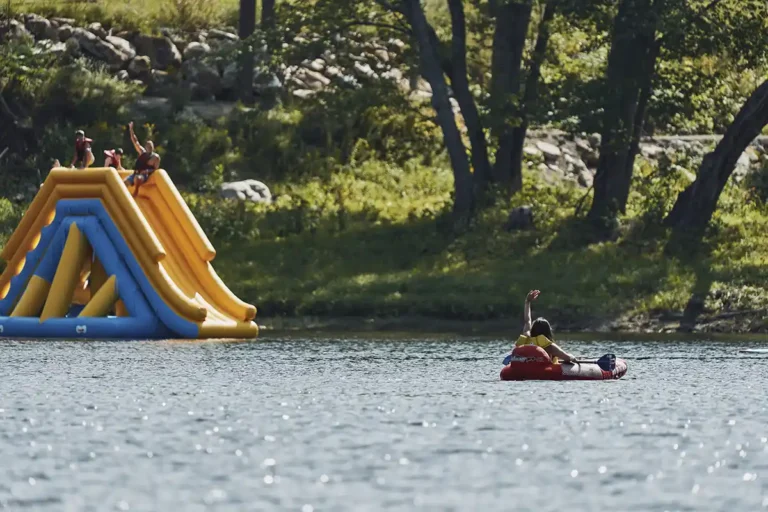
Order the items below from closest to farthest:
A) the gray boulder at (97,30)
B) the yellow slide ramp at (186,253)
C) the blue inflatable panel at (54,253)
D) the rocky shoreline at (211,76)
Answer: the yellow slide ramp at (186,253) < the blue inflatable panel at (54,253) < the rocky shoreline at (211,76) < the gray boulder at (97,30)

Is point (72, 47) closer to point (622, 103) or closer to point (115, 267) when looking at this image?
point (622, 103)

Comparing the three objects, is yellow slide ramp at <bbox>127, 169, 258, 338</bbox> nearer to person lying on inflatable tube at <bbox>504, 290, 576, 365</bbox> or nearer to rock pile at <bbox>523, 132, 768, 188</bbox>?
person lying on inflatable tube at <bbox>504, 290, 576, 365</bbox>

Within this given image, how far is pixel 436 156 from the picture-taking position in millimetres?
52781

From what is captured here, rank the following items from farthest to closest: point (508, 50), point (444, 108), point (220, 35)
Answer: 1. point (220, 35)
2. point (508, 50)
3. point (444, 108)

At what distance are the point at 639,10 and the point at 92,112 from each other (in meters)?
16.9

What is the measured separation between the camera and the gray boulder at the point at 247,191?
157ft

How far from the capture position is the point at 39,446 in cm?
1936

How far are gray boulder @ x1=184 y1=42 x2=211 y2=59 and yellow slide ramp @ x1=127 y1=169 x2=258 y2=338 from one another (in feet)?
63.0

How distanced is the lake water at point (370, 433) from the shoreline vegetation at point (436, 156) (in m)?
8.28

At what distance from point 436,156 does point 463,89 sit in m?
6.66

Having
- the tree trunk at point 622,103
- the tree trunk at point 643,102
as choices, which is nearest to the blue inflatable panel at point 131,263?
the tree trunk at point 622,103

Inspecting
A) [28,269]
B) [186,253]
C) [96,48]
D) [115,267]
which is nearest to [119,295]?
[115,267]

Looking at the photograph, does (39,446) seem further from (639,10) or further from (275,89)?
(275,89)

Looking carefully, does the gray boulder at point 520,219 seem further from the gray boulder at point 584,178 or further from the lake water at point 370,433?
the lake water at point 370,433
